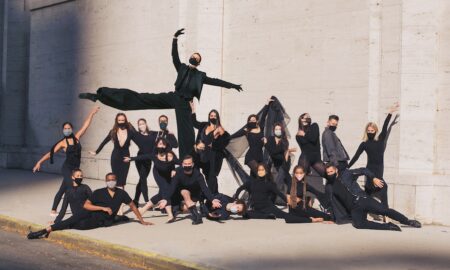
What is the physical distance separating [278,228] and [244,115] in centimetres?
546

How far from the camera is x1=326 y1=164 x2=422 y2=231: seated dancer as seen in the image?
12.8 m

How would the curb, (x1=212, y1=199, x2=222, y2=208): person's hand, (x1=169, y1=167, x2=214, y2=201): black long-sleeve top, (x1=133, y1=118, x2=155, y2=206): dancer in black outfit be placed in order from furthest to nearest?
(x1=133, y1=118, x2=155, y2=206): dancer in black outfit, (x1=169, y1=167, x2=214, y2=201): black long-sleeve top, (x1=212, y1=199, x2=222, y2=208): person's hand, the curb

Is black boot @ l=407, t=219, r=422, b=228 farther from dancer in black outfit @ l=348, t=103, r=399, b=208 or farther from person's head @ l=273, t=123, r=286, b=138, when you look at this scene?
person's head @ l=273, t=123, r=286, b=138

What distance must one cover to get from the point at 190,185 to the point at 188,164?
454mm

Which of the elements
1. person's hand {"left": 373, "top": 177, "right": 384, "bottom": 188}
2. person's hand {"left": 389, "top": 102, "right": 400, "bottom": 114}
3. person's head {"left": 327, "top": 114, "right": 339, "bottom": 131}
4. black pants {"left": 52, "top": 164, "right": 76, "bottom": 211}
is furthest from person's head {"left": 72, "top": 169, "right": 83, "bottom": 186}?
person's hand {"left": 389, "top": 102, "right": 400, "bottom": 114}

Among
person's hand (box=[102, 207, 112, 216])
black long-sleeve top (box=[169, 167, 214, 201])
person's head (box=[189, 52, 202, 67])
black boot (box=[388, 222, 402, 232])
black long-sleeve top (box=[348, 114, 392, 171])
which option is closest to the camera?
black boot (box=[388, 222, 402, 232])

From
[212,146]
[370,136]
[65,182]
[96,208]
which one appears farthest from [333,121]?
[65,182]

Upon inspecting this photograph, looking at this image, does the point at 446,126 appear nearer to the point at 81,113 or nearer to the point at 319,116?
the point at 319,116

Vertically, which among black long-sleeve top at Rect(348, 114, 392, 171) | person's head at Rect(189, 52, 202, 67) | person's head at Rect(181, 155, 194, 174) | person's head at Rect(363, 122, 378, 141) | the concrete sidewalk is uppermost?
person's head at Rect(189, 52, 202, 67)

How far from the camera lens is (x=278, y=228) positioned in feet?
42.0

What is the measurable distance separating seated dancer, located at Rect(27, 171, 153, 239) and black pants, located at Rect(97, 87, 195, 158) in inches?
51.8

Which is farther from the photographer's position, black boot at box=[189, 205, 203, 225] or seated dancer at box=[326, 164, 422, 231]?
black boot at box=[189, 205, 203, 225]

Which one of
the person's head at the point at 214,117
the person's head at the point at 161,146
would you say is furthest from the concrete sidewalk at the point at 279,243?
the person's head at the point at 214,117

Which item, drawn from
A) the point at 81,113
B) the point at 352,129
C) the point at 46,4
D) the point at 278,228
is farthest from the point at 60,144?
the point at 46,4
